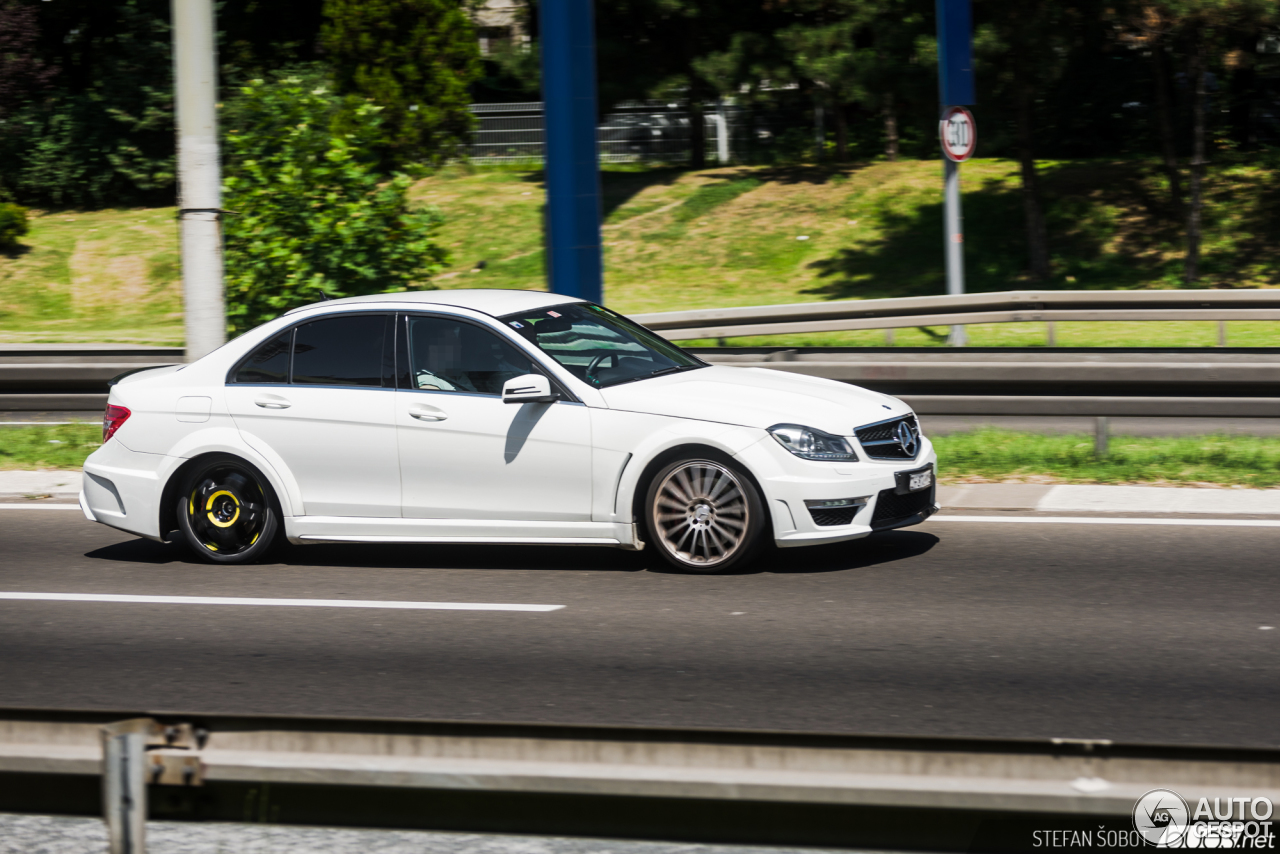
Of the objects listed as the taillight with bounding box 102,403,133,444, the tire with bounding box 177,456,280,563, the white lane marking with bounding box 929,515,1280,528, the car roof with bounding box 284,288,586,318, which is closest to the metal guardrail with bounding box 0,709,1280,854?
the car roof with bounding box 284,288,586,318

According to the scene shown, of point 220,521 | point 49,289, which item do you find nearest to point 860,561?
point 220,521

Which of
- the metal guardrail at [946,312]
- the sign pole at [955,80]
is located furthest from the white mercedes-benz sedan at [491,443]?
the sign pole at [955,80]

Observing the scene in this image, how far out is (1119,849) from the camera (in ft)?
7.30

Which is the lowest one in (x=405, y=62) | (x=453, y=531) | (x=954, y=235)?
(x=453, y=531)

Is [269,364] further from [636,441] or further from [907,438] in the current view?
[907,438]

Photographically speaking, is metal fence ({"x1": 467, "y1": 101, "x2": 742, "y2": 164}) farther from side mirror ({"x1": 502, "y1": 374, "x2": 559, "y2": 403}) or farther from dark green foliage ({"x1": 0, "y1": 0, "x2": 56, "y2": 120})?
side mirror ({"x1": 502, "y1": 374, "x2": 559, "y2": 403})

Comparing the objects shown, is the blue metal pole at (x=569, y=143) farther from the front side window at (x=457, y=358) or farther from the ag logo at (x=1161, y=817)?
the ag logo at (x=1161, y=817)

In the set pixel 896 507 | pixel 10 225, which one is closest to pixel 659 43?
pixel 10 225

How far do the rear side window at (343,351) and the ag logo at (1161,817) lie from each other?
6.40 m

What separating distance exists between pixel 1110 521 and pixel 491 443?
3794 millimetres

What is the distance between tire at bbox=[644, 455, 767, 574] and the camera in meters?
7.57

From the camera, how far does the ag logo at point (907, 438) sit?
7.88 m

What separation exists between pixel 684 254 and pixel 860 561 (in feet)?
68.2

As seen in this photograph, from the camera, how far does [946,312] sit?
18.1 meters
